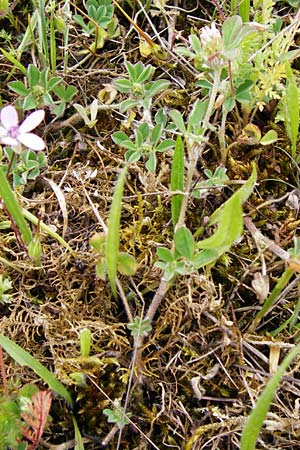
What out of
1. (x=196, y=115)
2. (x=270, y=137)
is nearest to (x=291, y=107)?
(x=270, y=137)

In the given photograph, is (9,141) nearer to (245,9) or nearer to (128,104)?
(128,104)

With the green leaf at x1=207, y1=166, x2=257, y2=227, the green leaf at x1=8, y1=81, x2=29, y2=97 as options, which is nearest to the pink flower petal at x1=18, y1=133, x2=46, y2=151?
the green leaf at x1=8, y1=81, x2=29, y2=97

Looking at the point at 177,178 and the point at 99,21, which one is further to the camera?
the point at 99,21

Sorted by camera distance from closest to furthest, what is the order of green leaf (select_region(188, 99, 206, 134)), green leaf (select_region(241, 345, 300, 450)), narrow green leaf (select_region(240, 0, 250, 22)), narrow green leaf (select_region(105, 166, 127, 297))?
green leaf (select_region(241, 345, 300, 450)), narrow green leaf (select_region(105, 166, 127, 297)), green leaf (select_region(188, 99, 206, 134)), narrow green leaf (select_region(240, 0, 250, 22))

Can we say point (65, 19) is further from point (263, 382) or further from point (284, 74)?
point (263, 382)

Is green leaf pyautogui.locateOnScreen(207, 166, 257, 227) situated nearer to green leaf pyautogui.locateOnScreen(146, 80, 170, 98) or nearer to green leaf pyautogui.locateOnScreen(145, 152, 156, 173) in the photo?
green leaf pyautogui.locateOnScreen(145, 152, 156, 173)

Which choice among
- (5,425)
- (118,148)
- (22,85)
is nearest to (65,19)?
(22,85)
